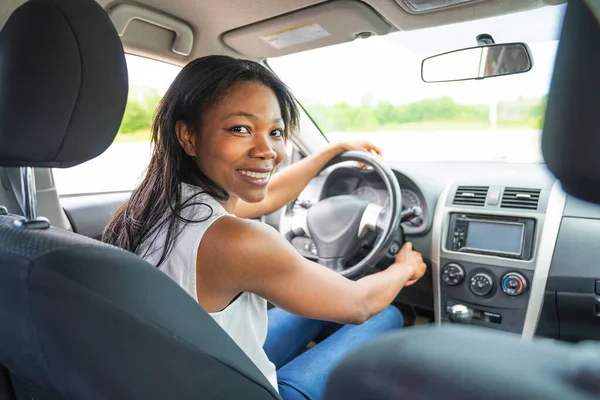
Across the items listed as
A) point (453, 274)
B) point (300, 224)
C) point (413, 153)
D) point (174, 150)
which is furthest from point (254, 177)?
point (413, 153)

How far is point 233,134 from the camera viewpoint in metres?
1.58

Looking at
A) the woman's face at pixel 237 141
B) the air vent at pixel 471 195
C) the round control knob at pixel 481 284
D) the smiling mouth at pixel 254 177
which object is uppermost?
the woman's face at pixel 237 141

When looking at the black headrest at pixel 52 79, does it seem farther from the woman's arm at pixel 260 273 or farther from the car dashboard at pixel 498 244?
the car dashboard at pixel 498 244

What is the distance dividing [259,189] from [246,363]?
73 cm

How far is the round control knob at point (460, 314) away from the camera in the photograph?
2357 mm

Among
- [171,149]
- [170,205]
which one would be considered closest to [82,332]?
[170,205]

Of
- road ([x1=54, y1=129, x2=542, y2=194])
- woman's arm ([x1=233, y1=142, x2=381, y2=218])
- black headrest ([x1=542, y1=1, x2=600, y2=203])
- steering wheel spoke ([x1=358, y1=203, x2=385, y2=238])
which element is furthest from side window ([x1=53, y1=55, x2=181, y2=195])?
black headrest ([x1=542, y1=1, x2=600, y2=203])

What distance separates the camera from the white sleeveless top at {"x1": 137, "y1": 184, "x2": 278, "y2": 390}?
4.23 ft

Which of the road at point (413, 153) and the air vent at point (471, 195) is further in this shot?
the road at point (413, 153)

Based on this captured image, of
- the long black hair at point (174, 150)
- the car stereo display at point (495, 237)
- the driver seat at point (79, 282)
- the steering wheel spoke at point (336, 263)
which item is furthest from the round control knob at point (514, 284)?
the driver seat at point (79, 282)

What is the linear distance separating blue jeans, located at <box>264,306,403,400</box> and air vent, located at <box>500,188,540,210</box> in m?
0.74

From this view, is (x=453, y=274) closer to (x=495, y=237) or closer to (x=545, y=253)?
(x=495, y=237)

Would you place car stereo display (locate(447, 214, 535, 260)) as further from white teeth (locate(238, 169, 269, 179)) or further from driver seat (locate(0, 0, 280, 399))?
driver seat (locate(0, 0, 280, 399))

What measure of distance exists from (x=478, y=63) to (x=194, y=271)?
157 centimetres
